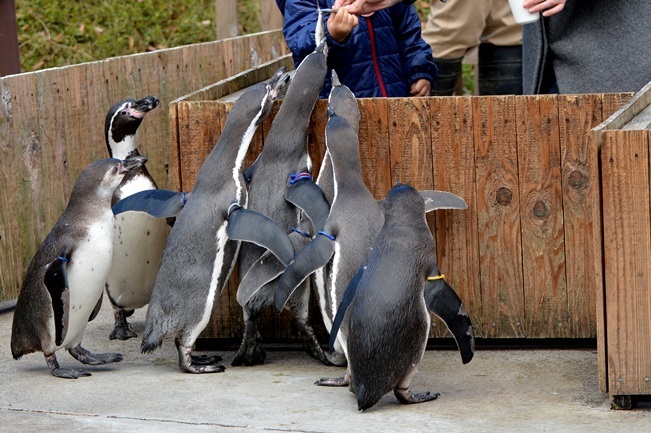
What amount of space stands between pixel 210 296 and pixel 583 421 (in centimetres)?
150

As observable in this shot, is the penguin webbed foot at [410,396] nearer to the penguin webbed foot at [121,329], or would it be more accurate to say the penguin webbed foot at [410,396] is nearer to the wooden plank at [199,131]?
the wooden plank at [199,131]

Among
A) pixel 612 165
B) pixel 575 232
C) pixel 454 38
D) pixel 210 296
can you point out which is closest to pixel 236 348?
pixel 210 296

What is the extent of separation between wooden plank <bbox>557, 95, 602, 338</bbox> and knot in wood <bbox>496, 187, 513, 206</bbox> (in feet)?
0.70

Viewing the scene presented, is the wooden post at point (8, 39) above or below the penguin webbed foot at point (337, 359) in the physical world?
above

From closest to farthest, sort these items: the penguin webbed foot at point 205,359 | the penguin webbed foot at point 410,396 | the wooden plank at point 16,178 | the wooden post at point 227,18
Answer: the penguin webbed foot at point 410,396 → the penguin webbed foot at point 205,359 → the wooden plank at point 16,178 → the wooden post at point 227,18

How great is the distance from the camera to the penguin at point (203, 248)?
4.52 metres

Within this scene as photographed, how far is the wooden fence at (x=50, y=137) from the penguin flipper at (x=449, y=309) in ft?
8.57

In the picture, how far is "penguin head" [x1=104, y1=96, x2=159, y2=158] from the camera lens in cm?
526

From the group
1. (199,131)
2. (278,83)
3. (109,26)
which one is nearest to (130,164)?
(199,131)

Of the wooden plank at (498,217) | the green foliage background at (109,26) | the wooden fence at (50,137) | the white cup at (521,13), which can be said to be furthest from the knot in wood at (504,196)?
the green foliage background at (109,26)

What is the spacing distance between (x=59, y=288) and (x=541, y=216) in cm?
189

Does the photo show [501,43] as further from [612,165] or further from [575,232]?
[612,165]

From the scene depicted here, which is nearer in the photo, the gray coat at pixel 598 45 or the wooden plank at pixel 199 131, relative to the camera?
the wooden plank at pixel 199 131

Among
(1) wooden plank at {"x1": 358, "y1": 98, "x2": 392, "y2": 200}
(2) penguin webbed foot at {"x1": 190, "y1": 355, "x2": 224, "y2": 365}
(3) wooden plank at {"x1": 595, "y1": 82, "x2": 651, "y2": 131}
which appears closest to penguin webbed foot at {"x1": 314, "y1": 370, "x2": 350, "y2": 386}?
(2) penguin webbed foot at {"x1": 190, "y1": 355, "x2": 224, "y2": 365}
